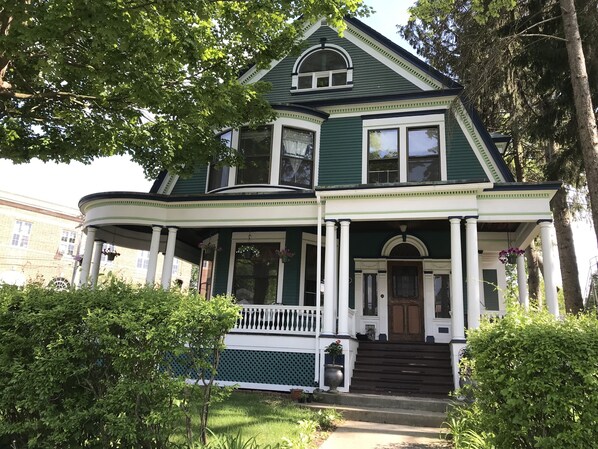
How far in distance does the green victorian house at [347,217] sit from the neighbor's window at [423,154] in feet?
0.10

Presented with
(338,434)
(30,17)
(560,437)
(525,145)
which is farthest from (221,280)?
(525,145)

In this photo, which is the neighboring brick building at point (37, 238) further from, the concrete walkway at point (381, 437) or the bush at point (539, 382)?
the bush at point (539, 382)

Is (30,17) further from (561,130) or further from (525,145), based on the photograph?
(525,145)

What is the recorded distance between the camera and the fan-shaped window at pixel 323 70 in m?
13.4

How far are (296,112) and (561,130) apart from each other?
24.5ft

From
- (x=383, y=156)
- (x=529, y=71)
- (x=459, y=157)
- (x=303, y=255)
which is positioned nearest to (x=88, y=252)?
(x=303, y=255)

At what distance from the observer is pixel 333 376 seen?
8.71 metres

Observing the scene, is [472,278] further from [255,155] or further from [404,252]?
[255,155]

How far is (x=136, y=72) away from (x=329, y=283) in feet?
18.9

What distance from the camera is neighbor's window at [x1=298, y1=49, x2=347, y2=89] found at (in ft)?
44.0

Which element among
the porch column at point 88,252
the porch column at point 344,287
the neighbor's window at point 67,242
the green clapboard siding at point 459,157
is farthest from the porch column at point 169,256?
the neighbor's window at point 67,242

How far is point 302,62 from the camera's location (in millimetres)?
13758

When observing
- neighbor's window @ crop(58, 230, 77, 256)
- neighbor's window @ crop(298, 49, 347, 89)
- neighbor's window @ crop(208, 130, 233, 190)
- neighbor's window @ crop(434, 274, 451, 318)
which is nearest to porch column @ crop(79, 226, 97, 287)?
neighbor's window @ crop(208, 130, 233, 190)

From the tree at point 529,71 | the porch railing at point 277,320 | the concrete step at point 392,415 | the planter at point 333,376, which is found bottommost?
the concrete step at point 392,415
